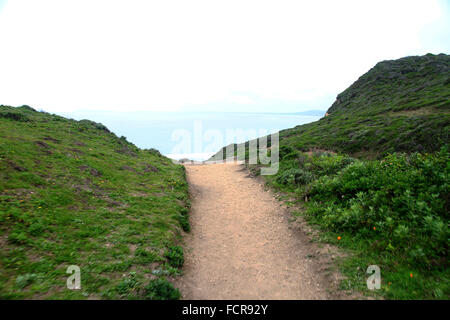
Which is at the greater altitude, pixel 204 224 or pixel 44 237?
pixel 44 237

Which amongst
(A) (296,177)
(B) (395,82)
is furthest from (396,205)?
(B) (395,82)

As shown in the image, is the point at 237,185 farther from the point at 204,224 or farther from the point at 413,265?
the point at 413,265

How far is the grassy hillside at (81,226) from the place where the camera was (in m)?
4.18

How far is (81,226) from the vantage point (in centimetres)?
597

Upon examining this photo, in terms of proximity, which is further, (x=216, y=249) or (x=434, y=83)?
(x=434, y=83)

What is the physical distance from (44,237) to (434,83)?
52942 mm

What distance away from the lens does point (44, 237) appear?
5.15 metres

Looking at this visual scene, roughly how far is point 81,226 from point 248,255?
192 inches

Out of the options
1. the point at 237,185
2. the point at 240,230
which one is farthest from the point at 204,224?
the point at 237,185

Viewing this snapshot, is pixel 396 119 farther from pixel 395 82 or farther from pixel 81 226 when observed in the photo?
pixel 395 82

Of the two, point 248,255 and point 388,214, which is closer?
point 388,214

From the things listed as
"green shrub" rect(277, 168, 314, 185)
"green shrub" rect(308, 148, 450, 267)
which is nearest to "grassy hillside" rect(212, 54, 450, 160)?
"green shrub" rect(308, 148, 450, 267)

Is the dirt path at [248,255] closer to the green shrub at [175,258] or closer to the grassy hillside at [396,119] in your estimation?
the green shrub at [175,258]
